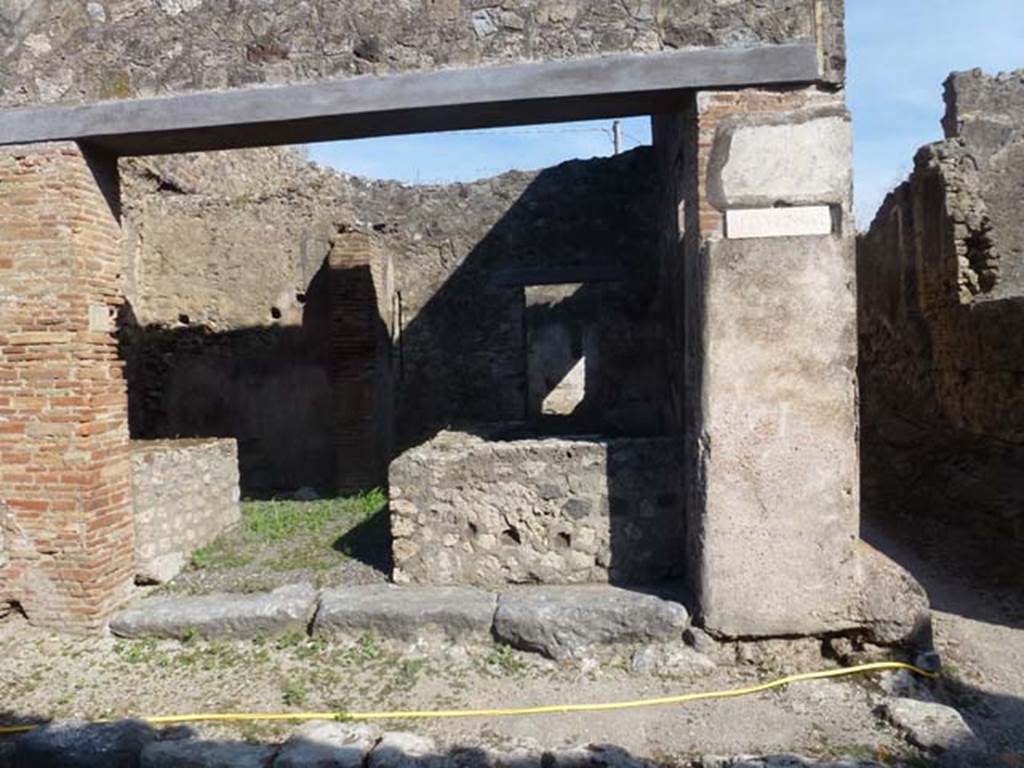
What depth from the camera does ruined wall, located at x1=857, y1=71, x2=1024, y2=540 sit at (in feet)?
19.4

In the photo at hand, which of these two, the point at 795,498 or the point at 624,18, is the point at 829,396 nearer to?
the point at 795,498

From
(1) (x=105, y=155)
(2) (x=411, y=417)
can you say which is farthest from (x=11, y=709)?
(2) (x=411, y=417)

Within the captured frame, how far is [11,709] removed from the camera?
3.69 meters

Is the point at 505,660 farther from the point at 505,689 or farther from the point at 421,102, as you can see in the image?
the point at 421,102

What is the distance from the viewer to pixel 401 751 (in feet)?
10.4

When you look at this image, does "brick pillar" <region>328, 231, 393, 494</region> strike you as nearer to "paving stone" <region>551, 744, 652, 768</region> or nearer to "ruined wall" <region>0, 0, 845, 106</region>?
"ruined wall" <region>0, 0, 845, 106</region>

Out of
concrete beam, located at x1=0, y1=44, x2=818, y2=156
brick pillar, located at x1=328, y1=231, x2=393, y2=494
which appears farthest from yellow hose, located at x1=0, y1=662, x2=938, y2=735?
brick pillar, located at x1=328, y1=231, x2=393, y2=494

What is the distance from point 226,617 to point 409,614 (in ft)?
3.46

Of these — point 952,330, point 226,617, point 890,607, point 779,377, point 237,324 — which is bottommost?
point 226,617

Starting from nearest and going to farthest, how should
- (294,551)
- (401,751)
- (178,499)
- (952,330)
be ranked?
(401,751)
(178,499)
(294,551)
(952,330)

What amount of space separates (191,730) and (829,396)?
11.0 ft

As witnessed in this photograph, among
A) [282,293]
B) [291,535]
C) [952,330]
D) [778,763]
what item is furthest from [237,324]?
[778,763]

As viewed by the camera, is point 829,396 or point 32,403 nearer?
point 829,396

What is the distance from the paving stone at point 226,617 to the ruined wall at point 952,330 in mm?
4976
